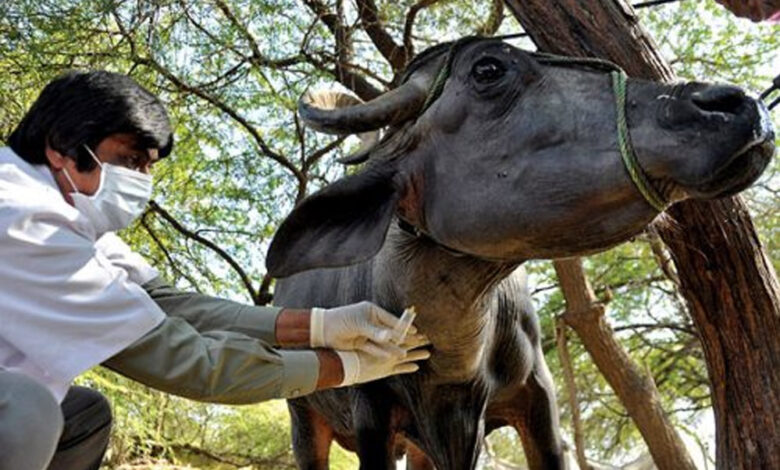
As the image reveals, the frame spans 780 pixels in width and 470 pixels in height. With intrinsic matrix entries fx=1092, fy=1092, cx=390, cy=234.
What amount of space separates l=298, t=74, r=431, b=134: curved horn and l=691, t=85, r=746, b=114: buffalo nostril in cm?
98

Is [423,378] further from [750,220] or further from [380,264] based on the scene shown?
[750,220]

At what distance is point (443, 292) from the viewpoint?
371cm

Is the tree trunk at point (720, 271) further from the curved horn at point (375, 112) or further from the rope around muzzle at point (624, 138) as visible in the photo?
the rope around muzzle at point (624, 138)

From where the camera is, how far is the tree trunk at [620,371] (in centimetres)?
786

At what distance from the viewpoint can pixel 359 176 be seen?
3484 millimetres

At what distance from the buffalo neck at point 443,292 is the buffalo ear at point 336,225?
0.98ft

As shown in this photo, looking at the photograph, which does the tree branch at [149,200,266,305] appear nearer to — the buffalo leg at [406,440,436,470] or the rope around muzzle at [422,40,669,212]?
the buffalo leg at [406,440,436,470]

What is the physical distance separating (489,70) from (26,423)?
163 centimetres

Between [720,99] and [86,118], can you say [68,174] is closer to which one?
[86,118]

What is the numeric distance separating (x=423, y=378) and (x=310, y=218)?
911 millimetres

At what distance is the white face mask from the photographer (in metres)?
3.33

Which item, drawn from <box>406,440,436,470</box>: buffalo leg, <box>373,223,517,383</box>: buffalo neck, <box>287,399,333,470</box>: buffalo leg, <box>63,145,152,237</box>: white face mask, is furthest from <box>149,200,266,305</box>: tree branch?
<box>63,145,152,237</box>: white face mask

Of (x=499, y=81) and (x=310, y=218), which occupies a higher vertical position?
(x=499, y=81)

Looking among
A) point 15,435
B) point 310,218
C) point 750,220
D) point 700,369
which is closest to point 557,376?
point 700,369
